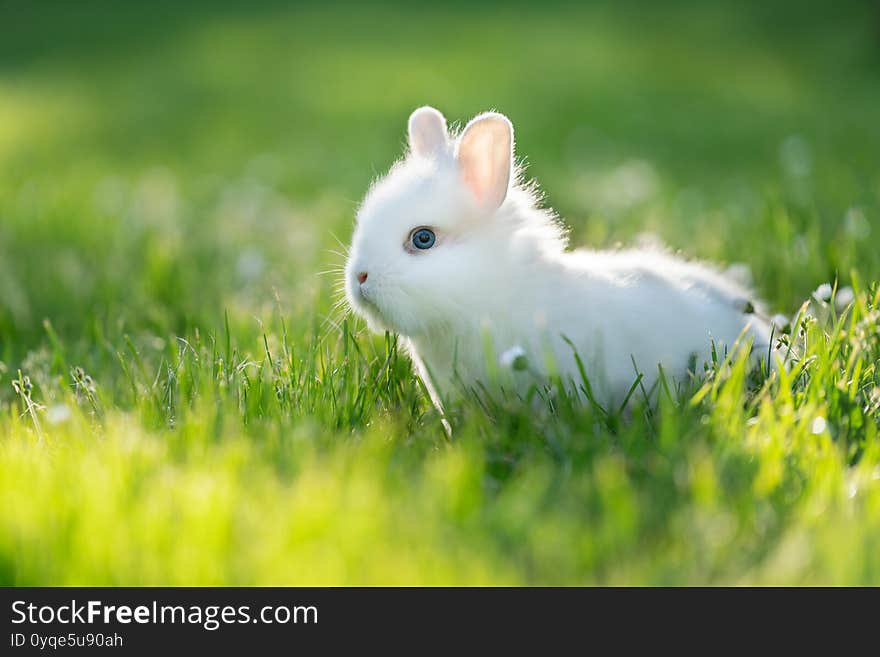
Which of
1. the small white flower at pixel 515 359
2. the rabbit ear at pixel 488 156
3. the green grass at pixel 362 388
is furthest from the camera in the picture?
the rabbit ear at pixel 488 156

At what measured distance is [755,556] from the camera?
221 cm

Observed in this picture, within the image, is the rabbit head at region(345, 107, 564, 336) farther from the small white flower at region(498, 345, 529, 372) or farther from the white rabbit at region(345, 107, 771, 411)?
the small white flower at region(498, 345, 529, 372)

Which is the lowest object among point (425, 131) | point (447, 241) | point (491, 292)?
point (491, 292)

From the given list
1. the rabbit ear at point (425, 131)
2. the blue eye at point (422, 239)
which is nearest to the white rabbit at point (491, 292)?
the blue eye at point (422, 239)

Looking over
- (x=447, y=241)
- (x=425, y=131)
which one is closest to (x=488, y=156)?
(x=447, y=241)

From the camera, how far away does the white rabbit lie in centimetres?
304

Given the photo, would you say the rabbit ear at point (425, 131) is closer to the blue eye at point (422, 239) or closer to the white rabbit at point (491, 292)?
the white rabbit at point (491, 292)

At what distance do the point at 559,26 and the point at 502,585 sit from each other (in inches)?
691

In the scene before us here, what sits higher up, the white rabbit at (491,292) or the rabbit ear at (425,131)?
the rabbit ear at (425,131)

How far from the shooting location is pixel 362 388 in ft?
10.1

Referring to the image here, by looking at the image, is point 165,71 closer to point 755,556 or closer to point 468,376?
point 468,376

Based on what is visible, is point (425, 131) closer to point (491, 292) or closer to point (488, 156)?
point (488, 156)

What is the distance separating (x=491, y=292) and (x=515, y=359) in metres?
0.31

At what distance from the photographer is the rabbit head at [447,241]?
9.93 feet
